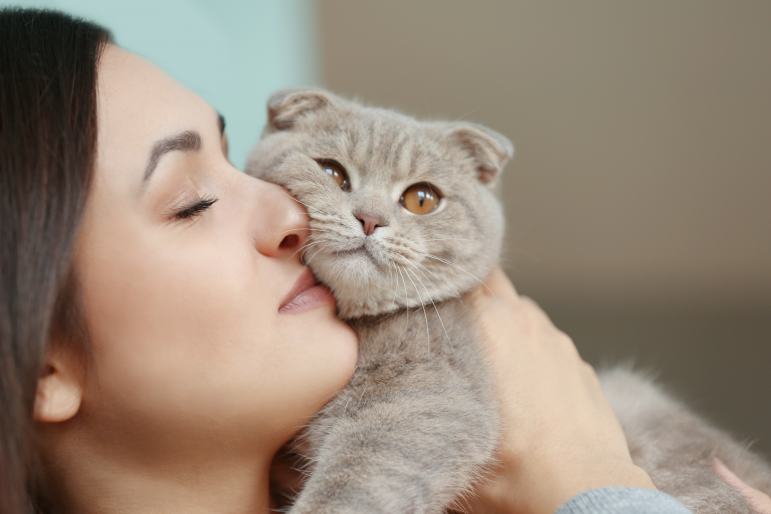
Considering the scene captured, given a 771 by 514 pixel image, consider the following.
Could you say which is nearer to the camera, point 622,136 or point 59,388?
point 59,388

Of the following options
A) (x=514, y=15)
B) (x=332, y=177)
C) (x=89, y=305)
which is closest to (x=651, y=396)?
→ (x=332, y=177)

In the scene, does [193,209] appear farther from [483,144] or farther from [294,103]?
[483,144]

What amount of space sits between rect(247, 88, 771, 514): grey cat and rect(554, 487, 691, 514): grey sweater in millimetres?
211

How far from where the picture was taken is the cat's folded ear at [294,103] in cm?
140

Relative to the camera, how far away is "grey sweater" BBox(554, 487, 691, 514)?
890 mm

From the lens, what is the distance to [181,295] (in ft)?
2.93

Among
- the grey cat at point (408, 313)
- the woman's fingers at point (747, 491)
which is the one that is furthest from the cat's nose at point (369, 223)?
the woman's fingers at point (747, 491)

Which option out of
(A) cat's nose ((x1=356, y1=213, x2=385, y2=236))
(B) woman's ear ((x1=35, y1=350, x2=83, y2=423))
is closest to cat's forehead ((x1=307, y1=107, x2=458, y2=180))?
(A) cat's nose ((x1=356, y1=213, x2=385, y2=236))

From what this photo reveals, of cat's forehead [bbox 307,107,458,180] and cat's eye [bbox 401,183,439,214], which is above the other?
cat's forehead [bbox 307,107,458,180]

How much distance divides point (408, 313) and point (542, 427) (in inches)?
16.7

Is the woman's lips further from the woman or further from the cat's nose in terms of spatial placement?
the cat's nose

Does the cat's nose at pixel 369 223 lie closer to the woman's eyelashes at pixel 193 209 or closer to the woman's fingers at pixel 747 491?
the woman's eyelashes at pixel 193 209

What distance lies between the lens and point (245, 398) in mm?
951

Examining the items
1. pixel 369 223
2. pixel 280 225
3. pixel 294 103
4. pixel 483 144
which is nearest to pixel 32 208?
pixel 280 225
